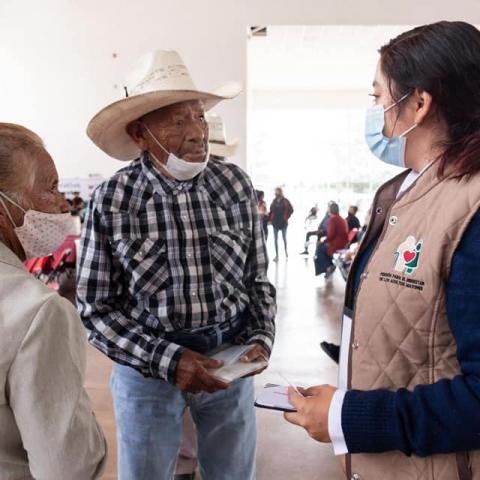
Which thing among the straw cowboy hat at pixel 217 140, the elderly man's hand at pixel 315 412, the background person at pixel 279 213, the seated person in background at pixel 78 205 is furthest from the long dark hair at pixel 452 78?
the background person at pixel 279 213

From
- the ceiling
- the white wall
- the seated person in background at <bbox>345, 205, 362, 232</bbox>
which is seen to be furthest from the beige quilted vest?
the seated person in background at <bbox>345, 205, 362, 232</bbox>

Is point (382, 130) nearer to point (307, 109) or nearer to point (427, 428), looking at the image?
point (427, 428)

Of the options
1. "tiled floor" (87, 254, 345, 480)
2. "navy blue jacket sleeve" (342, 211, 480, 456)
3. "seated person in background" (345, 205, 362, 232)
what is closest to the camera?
"navy blue jacket sleeve" (342, 211, 480, 456)

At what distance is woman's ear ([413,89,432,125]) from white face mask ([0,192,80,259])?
785mm

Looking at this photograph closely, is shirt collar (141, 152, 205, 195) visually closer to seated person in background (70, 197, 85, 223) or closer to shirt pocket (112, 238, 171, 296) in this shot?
shirt pocket (112, 238, 171, 296)

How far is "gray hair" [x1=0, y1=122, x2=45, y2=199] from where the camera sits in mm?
967

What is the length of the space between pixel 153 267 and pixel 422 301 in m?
0.82

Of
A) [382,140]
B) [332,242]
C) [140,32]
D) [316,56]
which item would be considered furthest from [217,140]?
[316,56]

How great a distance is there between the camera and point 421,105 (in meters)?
0.85

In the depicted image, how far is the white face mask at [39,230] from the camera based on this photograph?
3.39 feet

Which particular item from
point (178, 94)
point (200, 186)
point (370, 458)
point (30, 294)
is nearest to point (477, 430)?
point (370, 458)

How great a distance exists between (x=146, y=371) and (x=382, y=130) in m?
0.88

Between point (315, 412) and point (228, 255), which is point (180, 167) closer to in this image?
point (228, 255)

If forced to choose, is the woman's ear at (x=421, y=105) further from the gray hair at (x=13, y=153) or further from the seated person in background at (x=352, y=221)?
the seated person in background at (x=352, y=221)
